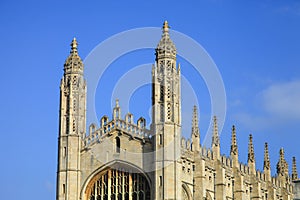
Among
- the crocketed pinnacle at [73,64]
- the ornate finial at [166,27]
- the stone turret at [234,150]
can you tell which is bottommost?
the stone turret at [234,150]

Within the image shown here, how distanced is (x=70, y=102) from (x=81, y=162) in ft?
17.3

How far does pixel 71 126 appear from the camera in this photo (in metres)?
69.0

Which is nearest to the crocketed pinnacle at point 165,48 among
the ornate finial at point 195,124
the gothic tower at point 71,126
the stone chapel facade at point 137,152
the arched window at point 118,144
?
the stone chapel facade at point 137,152

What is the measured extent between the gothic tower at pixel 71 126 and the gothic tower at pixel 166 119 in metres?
7.42

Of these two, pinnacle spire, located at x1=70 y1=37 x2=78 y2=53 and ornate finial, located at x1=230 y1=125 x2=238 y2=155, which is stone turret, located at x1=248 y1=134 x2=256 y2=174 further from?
pinnacle spire, located at x1=70 y1=37 x2=78 y2=53

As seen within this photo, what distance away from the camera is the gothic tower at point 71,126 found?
222 ft

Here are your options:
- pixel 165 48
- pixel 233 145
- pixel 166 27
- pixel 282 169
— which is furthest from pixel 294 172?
pixel 165 48

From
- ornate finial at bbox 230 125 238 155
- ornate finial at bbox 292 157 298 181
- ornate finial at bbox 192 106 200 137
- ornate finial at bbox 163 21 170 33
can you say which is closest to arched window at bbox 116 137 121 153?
ornate finial at bbox 192 106 200 137

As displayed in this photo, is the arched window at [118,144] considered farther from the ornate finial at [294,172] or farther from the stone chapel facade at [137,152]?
the ornate finial at [294,172]

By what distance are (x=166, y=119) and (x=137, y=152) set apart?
385 cm

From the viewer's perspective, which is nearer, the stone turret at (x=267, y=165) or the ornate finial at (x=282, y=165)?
the stone turret at (x=267, y=165)

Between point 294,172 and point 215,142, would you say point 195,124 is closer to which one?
→ point 215,142

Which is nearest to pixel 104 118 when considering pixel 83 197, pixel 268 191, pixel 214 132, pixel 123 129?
pixel 123 129

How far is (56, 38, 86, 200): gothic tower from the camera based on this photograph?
67.6m
